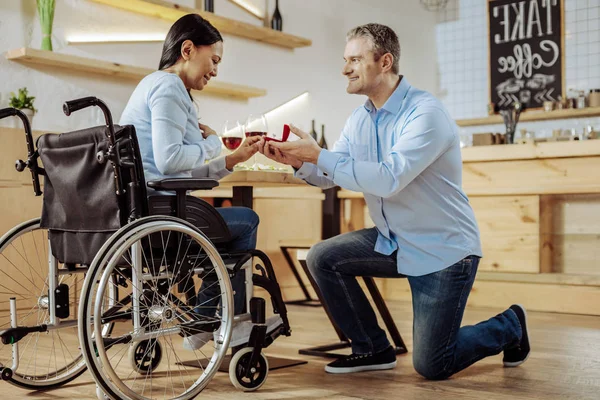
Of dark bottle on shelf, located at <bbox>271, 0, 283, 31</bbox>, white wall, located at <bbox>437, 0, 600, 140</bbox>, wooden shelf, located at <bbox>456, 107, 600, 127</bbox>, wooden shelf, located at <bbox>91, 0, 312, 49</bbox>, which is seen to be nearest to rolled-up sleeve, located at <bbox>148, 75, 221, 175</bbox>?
wooden shelf, located at <bbox>91, 0, 312, 49</bbox>

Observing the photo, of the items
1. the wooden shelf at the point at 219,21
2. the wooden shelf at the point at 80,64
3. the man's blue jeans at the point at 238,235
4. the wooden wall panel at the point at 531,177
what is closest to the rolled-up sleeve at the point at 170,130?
the man's blue jeans at the point at 238,235

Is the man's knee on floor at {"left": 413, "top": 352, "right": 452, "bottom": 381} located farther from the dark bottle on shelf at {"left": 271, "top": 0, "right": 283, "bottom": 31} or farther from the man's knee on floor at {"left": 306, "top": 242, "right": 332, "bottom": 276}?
the dark bottle on shelf at {"left": 271, "top": 0, "right": 283, "bottom": 31}

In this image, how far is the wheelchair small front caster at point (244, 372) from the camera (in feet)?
7.38

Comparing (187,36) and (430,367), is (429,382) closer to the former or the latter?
(430,367)

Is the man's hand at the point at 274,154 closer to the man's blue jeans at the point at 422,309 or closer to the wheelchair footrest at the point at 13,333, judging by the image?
the man's blue jeans at the point at 422,309

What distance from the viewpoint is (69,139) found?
208 cm

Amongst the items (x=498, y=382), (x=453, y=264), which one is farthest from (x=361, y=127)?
(x=498, y=382)

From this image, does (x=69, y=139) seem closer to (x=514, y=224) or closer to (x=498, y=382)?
(x=498, y=382)

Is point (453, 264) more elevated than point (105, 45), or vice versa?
point (105, 45)

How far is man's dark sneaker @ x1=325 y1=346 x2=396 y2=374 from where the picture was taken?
2584 millimetres

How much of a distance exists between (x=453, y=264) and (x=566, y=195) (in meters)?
2.23

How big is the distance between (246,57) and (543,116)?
2.41 metres

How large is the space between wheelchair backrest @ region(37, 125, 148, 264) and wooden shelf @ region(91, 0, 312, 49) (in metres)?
2.48

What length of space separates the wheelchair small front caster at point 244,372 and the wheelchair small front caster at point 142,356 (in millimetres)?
392
